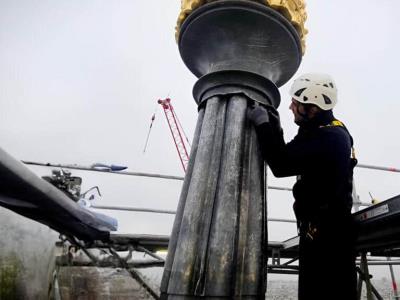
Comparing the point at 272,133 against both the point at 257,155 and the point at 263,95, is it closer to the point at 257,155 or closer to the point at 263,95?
the point at 257,155

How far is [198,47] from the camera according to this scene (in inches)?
102

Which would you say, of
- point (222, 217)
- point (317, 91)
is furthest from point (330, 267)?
point (317, 91)

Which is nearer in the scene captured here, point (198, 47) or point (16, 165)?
point (16, 165)

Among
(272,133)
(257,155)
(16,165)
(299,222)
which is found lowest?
(299,222)

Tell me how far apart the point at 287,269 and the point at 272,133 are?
363cm

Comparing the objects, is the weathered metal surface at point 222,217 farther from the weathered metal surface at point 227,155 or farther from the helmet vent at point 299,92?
the helmet vent at point 299,92

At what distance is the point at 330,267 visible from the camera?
5.90 ft

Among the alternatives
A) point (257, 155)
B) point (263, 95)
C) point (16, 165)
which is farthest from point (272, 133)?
point (16, 165)

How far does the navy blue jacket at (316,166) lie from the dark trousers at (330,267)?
112 millimetres

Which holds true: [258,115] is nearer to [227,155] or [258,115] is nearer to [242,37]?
[227,155]

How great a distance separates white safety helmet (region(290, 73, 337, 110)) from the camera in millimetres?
2230

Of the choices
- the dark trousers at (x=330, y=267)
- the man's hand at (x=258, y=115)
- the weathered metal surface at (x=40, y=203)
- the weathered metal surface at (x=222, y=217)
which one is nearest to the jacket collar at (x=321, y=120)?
the man's hand at (x=258, y=115)

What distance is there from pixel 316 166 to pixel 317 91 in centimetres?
59

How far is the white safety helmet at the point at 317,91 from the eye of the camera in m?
2.23
